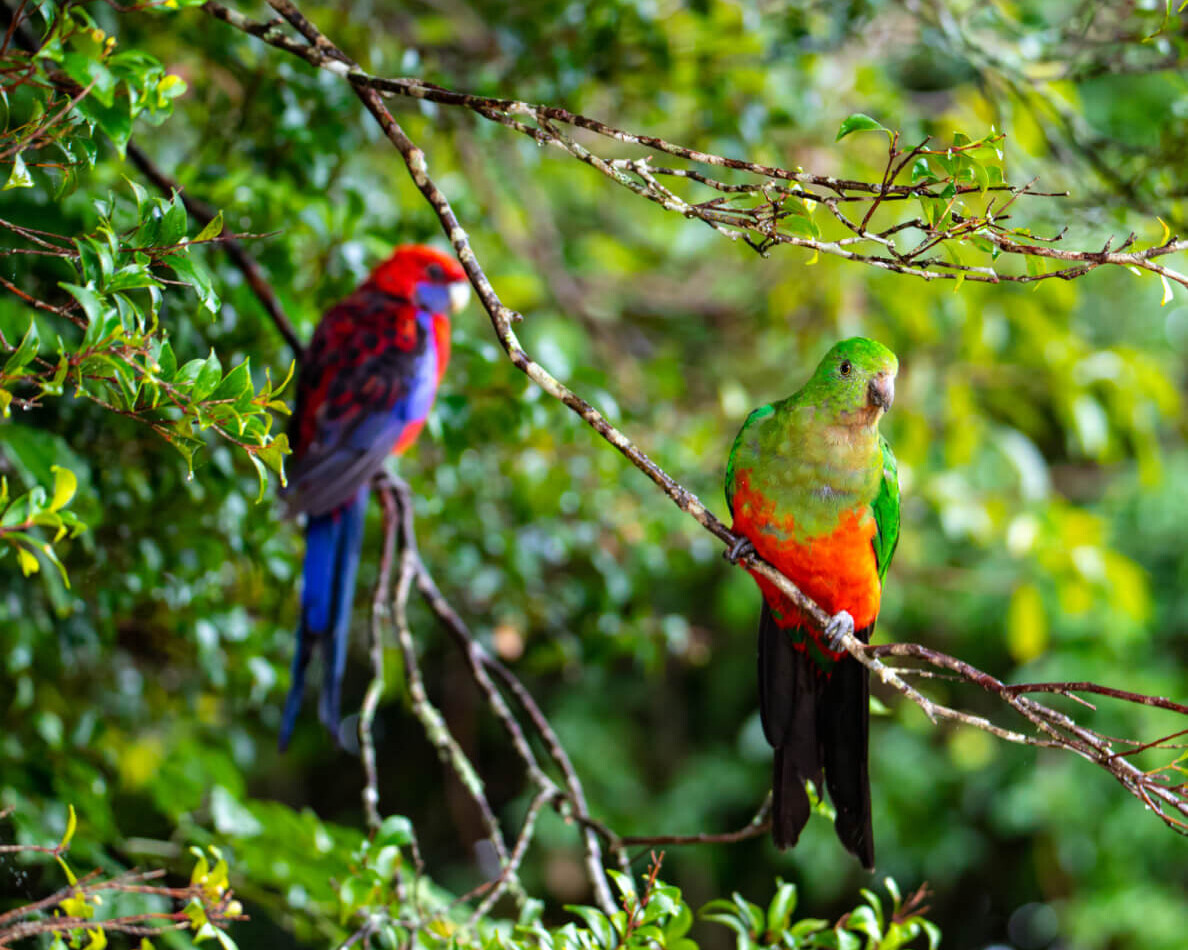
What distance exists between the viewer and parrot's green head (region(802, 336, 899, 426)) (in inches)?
62.2

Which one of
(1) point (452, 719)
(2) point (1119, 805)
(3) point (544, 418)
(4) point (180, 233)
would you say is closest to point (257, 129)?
(3) point (544, 418)

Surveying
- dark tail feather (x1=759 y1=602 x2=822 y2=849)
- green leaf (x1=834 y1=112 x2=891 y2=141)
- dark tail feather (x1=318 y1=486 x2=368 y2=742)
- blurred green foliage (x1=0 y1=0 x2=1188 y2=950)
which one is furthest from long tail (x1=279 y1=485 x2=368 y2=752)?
green leaf (x1=834 y1=112 x2=891 y2=141)

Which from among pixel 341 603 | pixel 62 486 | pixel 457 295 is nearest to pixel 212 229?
pixel 62 486

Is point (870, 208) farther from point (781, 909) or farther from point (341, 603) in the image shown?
point (341, 603)

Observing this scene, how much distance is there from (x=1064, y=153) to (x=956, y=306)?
1.44ft

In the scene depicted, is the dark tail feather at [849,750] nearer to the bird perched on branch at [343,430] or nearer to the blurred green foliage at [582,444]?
the blurred green foliage at [582,444]

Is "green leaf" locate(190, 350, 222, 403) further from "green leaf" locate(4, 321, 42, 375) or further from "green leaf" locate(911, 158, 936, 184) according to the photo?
"green leaf" locate(911, 158, 936, 184)

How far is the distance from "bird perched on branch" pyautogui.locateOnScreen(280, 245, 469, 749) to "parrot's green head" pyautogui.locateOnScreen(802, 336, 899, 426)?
953 mm

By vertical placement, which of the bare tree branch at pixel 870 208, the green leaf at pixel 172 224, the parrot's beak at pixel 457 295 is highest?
the parrot's beak at pixel 457 295

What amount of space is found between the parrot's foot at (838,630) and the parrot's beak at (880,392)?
13.0 inches

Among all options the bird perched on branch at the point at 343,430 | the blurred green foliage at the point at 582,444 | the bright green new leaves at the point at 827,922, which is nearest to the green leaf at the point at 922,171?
the blurred green foliage at the point at 582,444

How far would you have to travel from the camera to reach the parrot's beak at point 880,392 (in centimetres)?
157

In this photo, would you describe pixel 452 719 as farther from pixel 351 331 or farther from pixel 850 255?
pixel 850 255

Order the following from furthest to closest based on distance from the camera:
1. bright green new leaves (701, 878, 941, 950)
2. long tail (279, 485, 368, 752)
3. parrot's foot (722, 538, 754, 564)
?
long tail (279, 485, 368, 752) → parrot's foot (722, 538, 754, 564) → bright green new leaves (701, 878, 941, 950)
